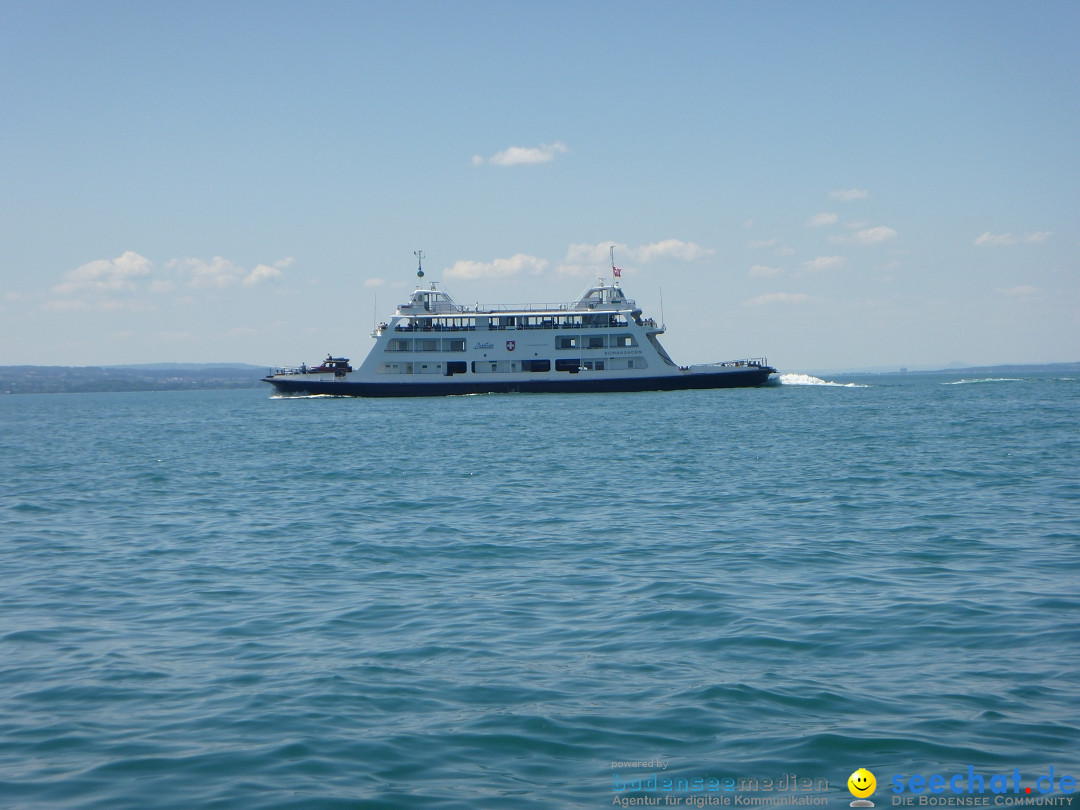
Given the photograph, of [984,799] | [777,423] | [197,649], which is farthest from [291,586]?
[777,423]

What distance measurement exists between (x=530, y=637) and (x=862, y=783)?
384cm

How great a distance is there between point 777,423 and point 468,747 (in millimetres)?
35506

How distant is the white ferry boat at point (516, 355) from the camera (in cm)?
6944

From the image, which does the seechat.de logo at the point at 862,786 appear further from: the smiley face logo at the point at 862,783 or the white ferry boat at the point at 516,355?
the white ferry boat at the point at 516,355

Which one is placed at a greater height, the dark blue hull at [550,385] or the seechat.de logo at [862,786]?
the dark blue hull at [550,385]

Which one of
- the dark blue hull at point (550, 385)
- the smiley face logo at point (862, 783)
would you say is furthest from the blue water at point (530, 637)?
the dark blue hull at point (550, 385)

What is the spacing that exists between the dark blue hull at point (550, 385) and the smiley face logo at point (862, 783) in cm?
6294

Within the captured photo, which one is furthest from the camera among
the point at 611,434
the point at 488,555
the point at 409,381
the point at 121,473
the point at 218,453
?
the point at 409,381

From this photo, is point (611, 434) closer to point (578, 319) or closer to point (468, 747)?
point (468, 747)

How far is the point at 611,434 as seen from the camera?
3566 centimetres

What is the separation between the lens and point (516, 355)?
70.6 meters

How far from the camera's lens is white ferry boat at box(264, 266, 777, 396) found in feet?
228

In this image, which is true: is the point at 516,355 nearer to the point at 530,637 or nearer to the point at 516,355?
the point at 516,355

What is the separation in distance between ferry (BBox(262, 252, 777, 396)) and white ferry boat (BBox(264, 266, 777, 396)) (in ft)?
0.26
